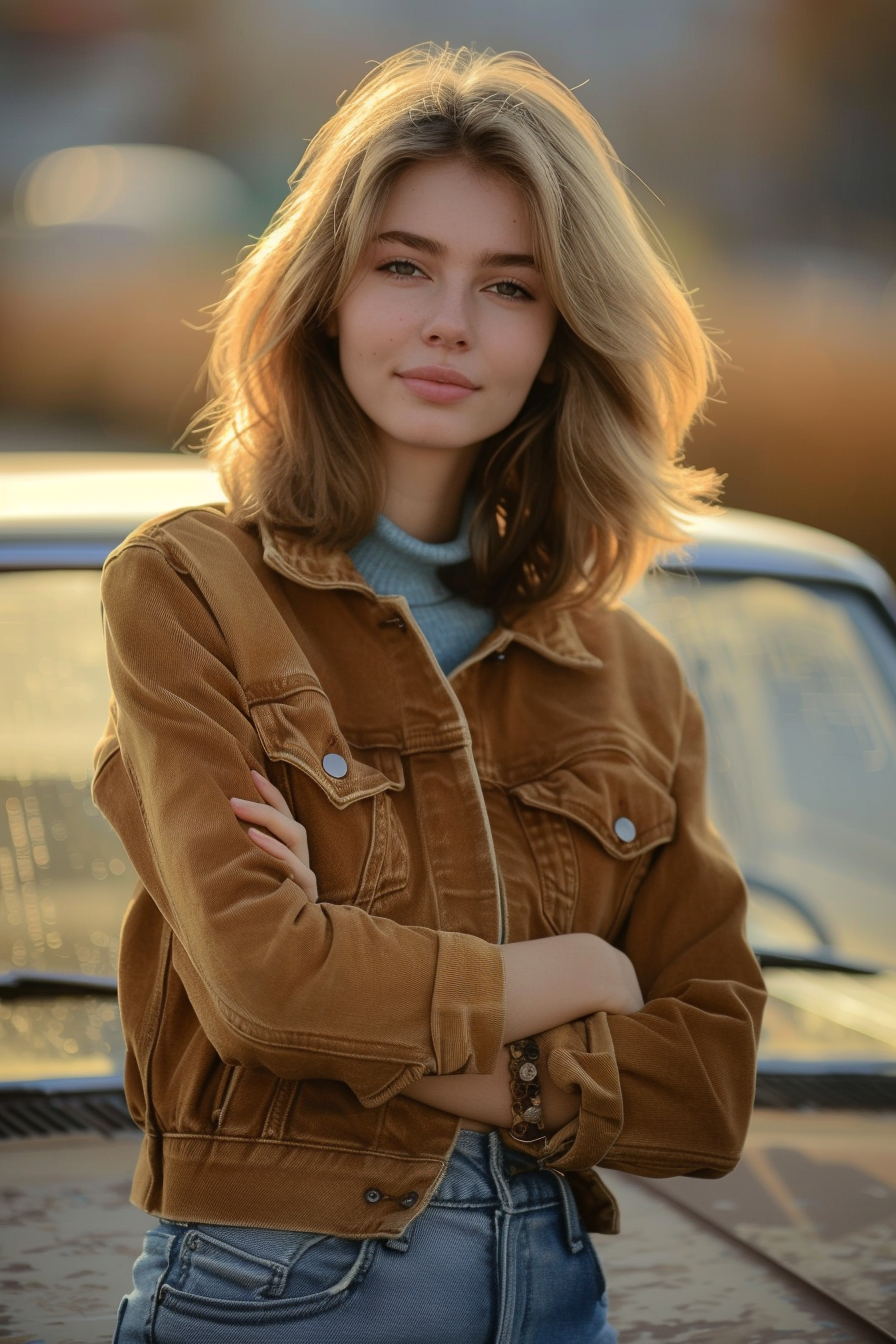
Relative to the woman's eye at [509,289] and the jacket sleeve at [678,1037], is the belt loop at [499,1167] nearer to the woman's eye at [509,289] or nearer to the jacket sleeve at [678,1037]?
the jacket sleeve at [678,1037]

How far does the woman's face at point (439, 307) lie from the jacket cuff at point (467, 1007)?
0.68m

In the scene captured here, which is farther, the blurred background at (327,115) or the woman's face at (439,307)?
the blurred background at (327,115)

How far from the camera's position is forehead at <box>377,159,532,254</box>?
207 centimetres

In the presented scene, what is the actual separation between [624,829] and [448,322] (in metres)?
0.68

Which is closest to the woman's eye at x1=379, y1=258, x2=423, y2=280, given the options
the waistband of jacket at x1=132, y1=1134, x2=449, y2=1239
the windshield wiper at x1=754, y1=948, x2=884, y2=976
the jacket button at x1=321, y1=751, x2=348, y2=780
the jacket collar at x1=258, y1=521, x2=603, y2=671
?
the jacket collar at x1=258, y1=521, x2=603, y2=671

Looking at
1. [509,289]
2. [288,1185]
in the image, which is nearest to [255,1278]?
[288,1185]

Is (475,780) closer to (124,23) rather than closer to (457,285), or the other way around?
(457,285)

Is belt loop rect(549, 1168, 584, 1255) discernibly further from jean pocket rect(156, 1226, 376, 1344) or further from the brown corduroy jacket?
jean pocket rect(156, 1226, 376, 1344)

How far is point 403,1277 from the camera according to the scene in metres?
1.78

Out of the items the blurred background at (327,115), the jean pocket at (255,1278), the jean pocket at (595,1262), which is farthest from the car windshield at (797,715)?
the blurred background at (327,115)

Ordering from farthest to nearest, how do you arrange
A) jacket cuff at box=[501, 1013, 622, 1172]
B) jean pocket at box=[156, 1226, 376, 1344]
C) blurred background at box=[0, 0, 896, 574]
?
blurred background at box=[0, 0, 896, 574]
jacket cuff at box=[501, 1013, 622, 1172]
jean pocket at box=[156, 1226, 376, 1344]

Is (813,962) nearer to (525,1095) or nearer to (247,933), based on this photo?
(525,1095)

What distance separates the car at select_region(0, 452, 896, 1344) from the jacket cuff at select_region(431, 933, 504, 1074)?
48 centimetres

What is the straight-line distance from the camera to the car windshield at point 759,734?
2.87 meters
